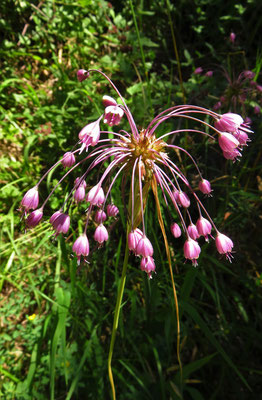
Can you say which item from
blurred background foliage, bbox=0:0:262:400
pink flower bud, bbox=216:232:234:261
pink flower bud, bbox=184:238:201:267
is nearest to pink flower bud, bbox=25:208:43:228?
Answer: blurred background foliage, bbox=0:0:262:400

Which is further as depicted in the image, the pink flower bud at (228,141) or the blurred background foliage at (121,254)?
the blurred background foliage at (121,254)

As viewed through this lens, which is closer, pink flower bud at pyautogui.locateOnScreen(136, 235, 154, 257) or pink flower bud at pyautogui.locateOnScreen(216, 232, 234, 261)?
pink flower bud at pyautogui.locateOnScreen(136, 235, 154, 257)

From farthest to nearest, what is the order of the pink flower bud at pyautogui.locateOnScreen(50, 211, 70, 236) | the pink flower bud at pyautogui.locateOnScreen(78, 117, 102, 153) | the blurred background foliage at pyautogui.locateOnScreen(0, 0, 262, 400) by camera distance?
the blurred background foliage at pyautogui.locateOnScreen(0, 0, 262, 400) < the pink flower bud at pyautogui.locateOnScreen(50, 211, 70, 236) < the pink flower bud at pyautogui.locateOnScreen(78, 117, 102, 153)

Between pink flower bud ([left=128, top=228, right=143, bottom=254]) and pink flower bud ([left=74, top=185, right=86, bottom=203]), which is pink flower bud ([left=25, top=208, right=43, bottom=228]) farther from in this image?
pink flower bud ([left=128, top=228, right=143, bottom=254])

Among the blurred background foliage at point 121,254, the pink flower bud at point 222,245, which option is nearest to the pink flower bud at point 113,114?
the blurred background foliage at point 121,254

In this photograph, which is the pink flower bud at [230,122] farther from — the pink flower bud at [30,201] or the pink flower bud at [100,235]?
the pink flower bud at [30,201]

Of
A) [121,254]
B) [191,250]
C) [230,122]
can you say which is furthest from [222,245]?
[121,254]
